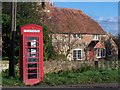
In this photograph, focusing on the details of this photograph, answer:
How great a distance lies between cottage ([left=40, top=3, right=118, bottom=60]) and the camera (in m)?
50.1

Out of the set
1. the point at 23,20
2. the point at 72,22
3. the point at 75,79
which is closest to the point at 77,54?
the point at 72,22

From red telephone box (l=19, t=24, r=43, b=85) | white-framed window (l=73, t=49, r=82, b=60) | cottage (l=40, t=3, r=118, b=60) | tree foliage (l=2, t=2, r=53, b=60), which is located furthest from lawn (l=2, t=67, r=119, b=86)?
white-framed window (l=73, t=49, r=82, b=60)

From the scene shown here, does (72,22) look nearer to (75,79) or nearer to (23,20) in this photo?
(23,20)

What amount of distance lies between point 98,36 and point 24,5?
81.3 ft

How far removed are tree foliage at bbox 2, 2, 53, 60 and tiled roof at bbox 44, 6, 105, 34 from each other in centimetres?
1530

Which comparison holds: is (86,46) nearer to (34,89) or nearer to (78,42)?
(78,42)

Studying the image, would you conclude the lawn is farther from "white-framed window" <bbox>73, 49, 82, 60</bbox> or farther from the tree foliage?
"white-framed window" <bbox>73, 49, 82, 60</bbox>

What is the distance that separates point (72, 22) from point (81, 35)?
7.11 ft

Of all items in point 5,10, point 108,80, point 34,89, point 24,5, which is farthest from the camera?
point 24,5

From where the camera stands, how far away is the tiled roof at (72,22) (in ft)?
166

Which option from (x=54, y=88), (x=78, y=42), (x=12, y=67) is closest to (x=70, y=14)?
(x=78, y=42)

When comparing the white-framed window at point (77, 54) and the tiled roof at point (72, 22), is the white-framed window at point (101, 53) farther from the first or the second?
the white-framed window at point (77, 54)

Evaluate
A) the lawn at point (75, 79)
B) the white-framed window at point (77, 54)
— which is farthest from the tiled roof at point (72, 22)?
the lawn at point (75, 79)

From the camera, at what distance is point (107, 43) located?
55.2 m
